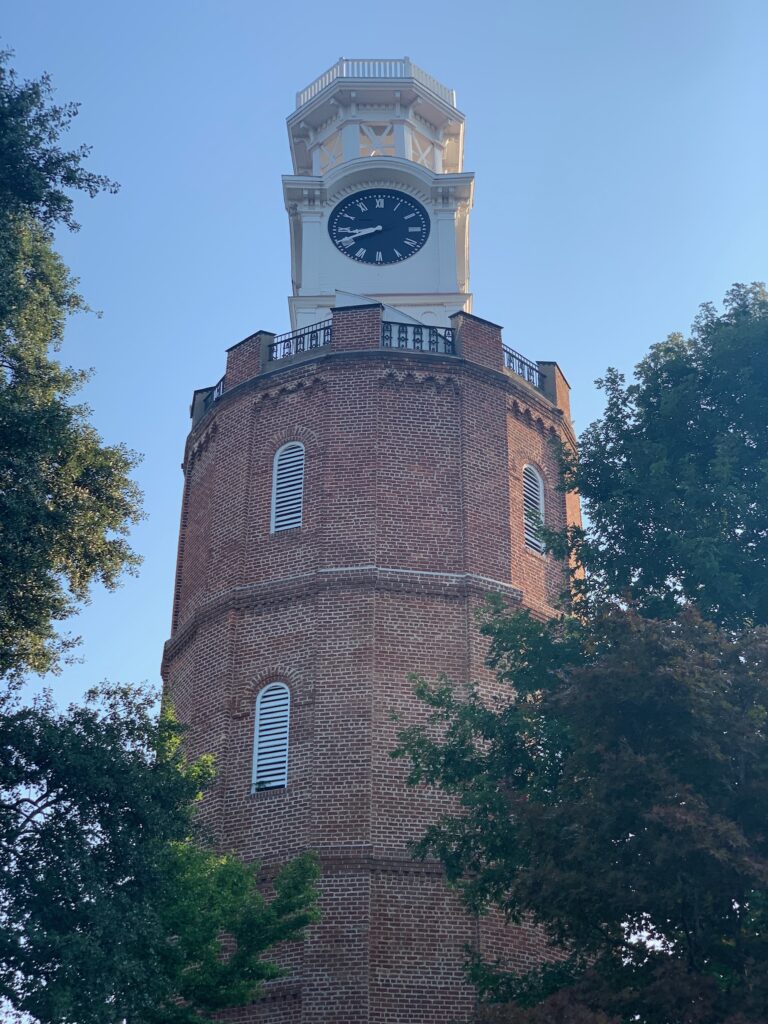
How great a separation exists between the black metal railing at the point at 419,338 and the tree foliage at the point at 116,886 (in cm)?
1343

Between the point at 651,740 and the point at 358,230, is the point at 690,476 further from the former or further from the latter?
the point at 358,230

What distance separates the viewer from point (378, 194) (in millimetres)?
36719

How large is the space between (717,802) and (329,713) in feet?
34.4

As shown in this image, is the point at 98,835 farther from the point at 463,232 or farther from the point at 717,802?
the point at 463,232

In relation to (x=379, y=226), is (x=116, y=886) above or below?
below

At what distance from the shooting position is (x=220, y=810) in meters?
26.0

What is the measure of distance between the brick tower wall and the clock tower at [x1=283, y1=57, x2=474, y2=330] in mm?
3695

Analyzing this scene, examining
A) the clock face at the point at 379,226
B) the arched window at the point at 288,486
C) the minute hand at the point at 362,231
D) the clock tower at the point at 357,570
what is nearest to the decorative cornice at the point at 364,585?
the clock tower at the point at 357,570

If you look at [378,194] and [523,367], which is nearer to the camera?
[523,367]

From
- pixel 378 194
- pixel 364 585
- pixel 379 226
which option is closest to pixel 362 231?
pixel 379 226

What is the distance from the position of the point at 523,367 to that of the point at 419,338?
2739mm

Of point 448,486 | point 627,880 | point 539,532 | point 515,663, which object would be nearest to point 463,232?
point 448,486

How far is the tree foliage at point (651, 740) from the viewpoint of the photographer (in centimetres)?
1608

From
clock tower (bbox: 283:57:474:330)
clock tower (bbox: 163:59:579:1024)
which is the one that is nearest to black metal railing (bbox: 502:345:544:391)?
clock tower (bbox: 163:59:579:1024)
